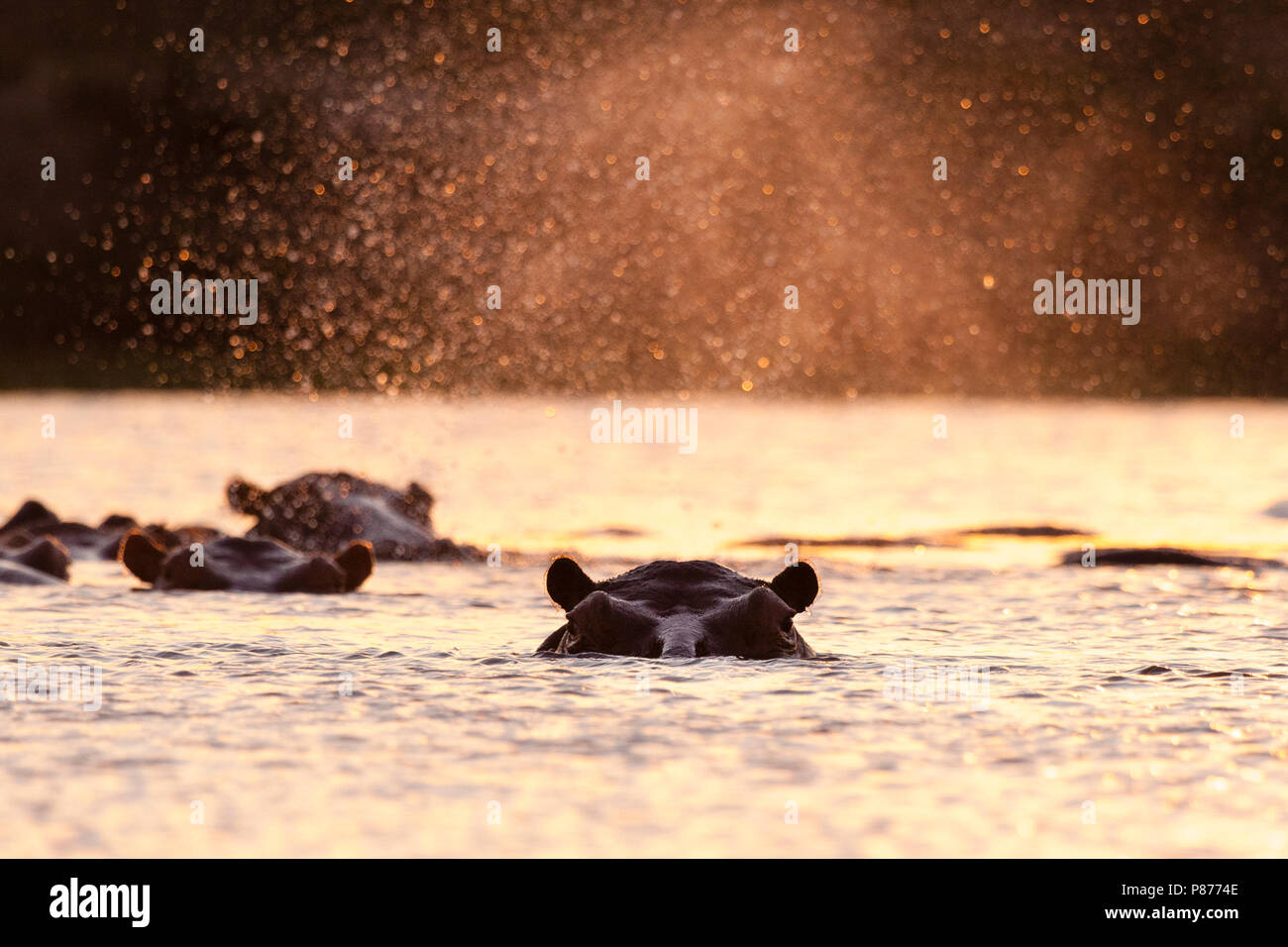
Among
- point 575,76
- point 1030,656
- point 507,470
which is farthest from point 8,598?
point 575,76

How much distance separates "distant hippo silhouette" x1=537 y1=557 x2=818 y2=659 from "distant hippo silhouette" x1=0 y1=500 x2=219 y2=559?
8307 millimetres

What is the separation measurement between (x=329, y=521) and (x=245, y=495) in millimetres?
966

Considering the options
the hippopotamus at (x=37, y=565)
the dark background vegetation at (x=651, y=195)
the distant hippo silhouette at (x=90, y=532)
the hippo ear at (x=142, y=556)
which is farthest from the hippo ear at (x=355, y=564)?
the dark background vegetation at (x=651, y=195)

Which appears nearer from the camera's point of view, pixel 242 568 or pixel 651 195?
pixel 242 568

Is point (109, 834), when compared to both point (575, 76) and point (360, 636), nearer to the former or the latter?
point (360, 636)

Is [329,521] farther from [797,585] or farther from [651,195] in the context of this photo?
[651,195]

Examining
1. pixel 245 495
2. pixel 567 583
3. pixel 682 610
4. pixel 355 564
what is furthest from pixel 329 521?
pixel 682 610

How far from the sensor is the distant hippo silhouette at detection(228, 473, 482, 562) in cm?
2075

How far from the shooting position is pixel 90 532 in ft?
66.8

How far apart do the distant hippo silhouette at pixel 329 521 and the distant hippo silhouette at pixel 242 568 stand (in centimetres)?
360

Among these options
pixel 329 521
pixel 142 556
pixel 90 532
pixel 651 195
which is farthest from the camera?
pixel 651 195
